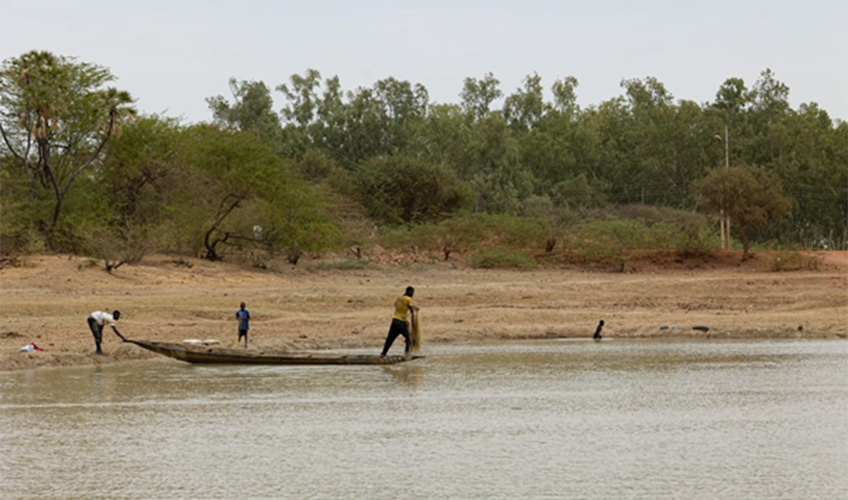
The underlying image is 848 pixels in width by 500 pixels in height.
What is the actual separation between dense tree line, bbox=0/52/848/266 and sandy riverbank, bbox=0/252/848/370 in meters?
2.63

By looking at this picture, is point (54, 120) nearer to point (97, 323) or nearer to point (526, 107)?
point (97, 323)

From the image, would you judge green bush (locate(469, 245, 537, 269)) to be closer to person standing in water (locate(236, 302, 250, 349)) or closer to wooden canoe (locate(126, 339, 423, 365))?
person standing in water (locate(236, 302, 250, 349))

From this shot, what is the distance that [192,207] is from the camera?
128ft

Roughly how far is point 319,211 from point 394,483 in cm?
2954

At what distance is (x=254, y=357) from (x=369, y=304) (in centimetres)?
1001

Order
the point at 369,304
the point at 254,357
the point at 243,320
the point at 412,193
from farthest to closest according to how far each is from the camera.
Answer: the point at 412,193, the point at 369,304, the point at 243,320, the point at 254,357

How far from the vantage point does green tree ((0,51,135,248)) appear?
1467 inches

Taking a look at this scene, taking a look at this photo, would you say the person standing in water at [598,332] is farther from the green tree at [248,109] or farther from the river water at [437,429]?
the green tree at [248,109]

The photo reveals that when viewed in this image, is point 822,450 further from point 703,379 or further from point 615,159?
point 615,159

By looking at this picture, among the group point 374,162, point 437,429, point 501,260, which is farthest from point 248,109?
point 437,429

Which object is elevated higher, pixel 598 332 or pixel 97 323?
pixel 97 323

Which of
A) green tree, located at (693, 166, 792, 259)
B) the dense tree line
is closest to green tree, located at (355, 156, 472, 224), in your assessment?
the dense tree line

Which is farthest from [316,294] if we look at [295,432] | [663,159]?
[663,159]

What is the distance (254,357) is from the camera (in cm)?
2009
